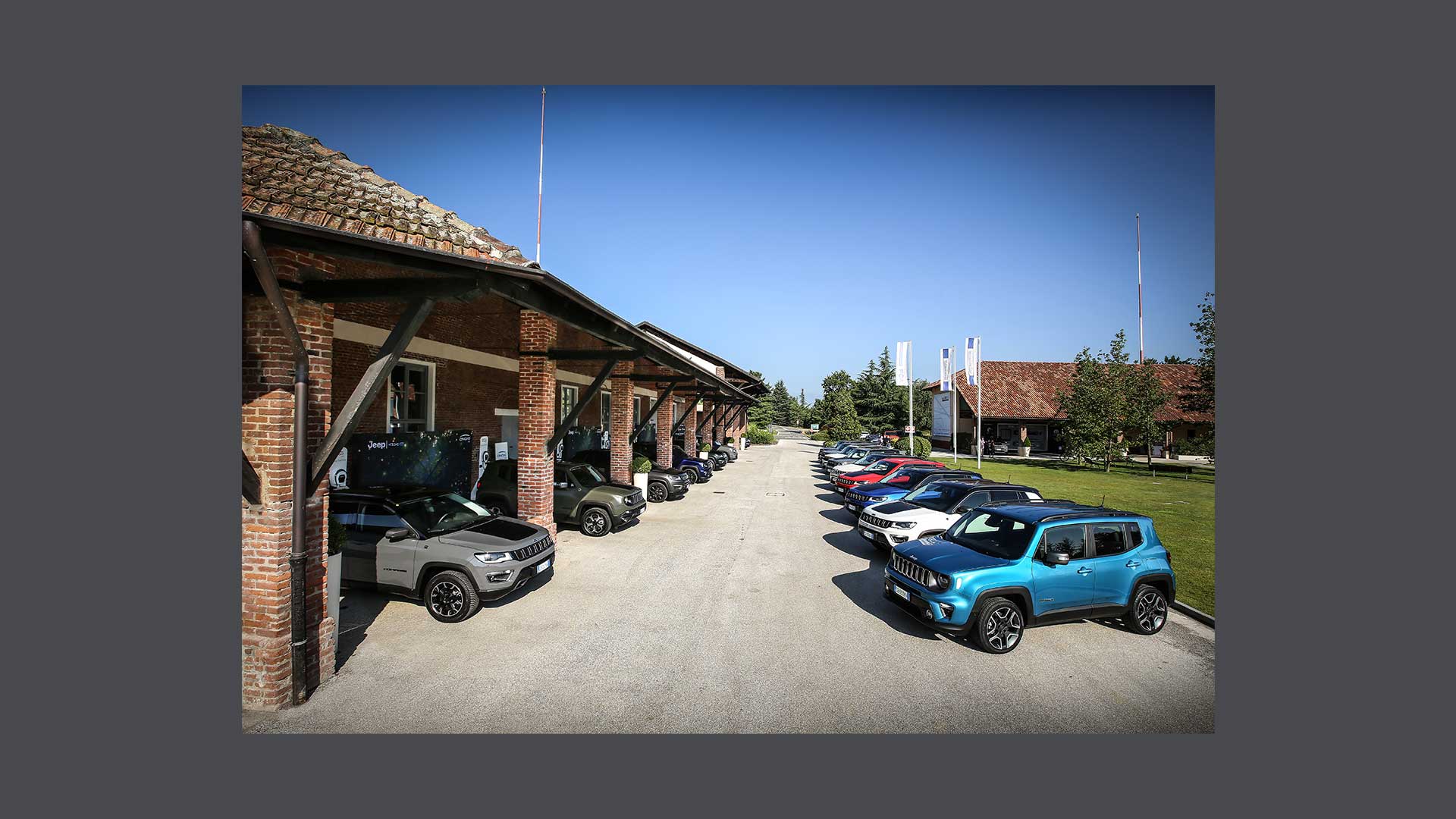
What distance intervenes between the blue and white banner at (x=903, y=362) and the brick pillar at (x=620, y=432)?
22105mm

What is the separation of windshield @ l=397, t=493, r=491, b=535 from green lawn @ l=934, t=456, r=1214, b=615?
1011cm

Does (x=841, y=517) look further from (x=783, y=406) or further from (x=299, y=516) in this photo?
(x=783, y=406)

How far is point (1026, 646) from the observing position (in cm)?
663

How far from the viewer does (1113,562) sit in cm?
686

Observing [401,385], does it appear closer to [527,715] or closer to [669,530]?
[669,530]

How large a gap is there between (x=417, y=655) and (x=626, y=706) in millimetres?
2537

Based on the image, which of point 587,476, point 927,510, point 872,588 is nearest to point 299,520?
point 872,588

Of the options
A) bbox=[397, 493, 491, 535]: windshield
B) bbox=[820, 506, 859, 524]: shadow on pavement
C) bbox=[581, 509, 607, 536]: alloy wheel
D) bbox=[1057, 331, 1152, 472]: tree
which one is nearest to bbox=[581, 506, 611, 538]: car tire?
bbox=[581, 509, 607, 536]: alloy wheel

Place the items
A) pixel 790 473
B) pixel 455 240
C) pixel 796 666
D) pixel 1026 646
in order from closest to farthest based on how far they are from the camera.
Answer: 1. pixel 455 240
2. pixel 796 666
3. pixel 1026 646
4. pixel 790 473

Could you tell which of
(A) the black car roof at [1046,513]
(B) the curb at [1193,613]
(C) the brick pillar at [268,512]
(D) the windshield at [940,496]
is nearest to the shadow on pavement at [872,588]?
(D) the windshield at [940,496]

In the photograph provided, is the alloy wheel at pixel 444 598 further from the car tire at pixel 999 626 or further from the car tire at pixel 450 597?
the car tire at pixel 999 626

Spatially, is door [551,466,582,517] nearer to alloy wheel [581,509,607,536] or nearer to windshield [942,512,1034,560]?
alloy wheel [581,509,607,536]

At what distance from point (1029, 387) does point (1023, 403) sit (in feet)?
8.15

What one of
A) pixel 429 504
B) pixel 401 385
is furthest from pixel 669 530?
pixel 401 385
